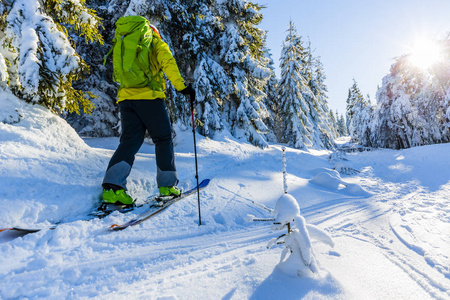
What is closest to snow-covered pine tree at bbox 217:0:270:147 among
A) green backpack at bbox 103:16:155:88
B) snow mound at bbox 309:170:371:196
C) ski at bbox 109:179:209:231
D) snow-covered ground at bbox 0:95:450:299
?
snow mound at bbox 309:170:371:196

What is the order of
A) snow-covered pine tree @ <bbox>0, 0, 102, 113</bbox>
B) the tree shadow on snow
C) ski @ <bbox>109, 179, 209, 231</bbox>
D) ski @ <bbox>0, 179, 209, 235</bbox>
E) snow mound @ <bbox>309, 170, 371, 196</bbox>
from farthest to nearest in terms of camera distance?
snow mound @ <bbox>309, 170, 371, 196</bbox> < snow-covered pine tree @ <bbox>0, 0, 102, 113</bbox> < ski @ <bbox>109, 179, 209, 231</bbox> < ski @ <bbox>0, 179, 209, 235</bbox> < the tree shadow on snow

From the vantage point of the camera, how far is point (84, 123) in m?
9.68

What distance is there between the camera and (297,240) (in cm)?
136

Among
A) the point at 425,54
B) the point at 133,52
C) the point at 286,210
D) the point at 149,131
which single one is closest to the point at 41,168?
the point at 149,131

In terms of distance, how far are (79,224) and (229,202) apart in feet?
6.08

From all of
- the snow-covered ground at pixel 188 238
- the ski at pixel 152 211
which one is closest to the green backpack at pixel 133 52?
the snow-covered ground at pixel 188 238

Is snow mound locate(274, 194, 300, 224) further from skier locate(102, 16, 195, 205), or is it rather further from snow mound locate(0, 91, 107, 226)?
snow mound locate(0, 91, 107, 226)

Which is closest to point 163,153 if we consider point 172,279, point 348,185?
point 172,279

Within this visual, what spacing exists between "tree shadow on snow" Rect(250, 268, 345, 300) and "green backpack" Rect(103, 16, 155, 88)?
2750 mm

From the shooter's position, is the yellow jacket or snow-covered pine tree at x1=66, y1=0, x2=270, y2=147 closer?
the yellow jacket

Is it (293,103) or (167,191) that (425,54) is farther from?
(167,191)

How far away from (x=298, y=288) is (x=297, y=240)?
0.85 ft

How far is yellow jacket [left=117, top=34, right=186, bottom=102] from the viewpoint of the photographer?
296cm

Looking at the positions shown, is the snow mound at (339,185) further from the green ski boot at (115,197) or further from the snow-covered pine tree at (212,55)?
the snow-covered pine tree at (212,55)
